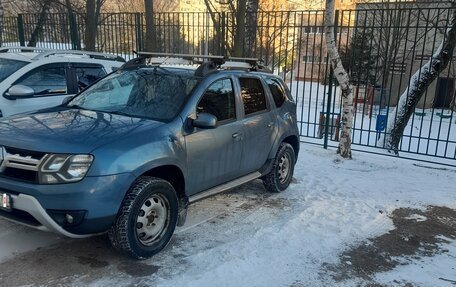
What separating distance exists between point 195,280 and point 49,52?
484cm

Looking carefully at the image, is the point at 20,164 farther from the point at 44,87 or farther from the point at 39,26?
the point at 39,26

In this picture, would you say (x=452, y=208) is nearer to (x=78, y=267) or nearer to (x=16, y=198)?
(x=78, y=267)

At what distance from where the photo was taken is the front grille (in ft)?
11.7

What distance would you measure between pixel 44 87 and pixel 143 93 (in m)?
2.65

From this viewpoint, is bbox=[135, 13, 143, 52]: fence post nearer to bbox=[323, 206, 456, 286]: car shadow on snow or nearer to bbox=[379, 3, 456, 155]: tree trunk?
bbox=[379, 3, 456, 155]: tree trunk

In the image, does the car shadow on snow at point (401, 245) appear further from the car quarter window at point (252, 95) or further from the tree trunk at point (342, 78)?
the tree trunk at point (342, 78)

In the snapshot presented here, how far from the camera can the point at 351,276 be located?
13.3 ft

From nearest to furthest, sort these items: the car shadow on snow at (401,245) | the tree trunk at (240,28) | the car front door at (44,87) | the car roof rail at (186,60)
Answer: the car shadow on snow at (401,245) < the car roof rail at (186,60) < the car front door at (44,87) < the tree trunk at (240,28)

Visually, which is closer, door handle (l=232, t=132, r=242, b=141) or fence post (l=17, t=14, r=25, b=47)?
door handle (l=232, t=132, r=242, b=141)

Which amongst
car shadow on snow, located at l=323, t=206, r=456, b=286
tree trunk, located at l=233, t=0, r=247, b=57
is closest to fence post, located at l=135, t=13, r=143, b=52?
tree trunk, located at l=233, t=0, r=247, b=57

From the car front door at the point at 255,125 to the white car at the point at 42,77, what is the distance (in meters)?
3.01

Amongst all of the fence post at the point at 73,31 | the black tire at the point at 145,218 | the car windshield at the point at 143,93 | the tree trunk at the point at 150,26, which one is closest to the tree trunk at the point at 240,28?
the tree trunk at the point at 150,26

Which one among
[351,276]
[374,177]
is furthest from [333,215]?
[374,177]

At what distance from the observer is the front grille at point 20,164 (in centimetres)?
357
